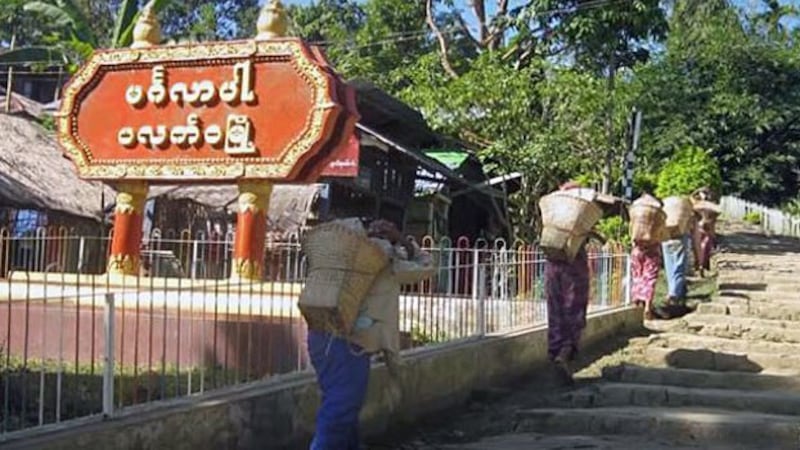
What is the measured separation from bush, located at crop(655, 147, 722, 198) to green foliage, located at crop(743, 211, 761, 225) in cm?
1256

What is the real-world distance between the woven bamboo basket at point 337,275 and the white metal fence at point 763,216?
95.6ft

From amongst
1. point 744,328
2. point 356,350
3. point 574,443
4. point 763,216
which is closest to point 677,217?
point 744,328

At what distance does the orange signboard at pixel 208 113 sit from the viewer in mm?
13000

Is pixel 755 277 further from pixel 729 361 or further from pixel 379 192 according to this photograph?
pixel 379 192

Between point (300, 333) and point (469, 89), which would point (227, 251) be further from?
point (469, 89)

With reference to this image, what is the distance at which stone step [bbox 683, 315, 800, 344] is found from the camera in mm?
10750

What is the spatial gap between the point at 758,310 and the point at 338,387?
8.11 m

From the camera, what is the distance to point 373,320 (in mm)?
5480

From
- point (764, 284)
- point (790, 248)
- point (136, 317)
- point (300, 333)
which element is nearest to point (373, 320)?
point (300, 333)

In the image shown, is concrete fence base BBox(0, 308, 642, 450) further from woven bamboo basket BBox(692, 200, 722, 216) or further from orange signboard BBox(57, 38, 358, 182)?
woven bamboo basket BBox(692, 200, 722, 216)

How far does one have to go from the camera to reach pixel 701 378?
891 centimetres

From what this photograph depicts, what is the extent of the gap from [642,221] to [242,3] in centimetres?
3501

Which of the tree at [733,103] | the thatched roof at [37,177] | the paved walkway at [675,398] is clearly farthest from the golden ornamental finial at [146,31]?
the tree at [733,103]

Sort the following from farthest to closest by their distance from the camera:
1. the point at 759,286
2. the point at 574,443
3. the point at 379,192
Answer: the point at 379,192 → the point at 759,286 → the point at 574,443
